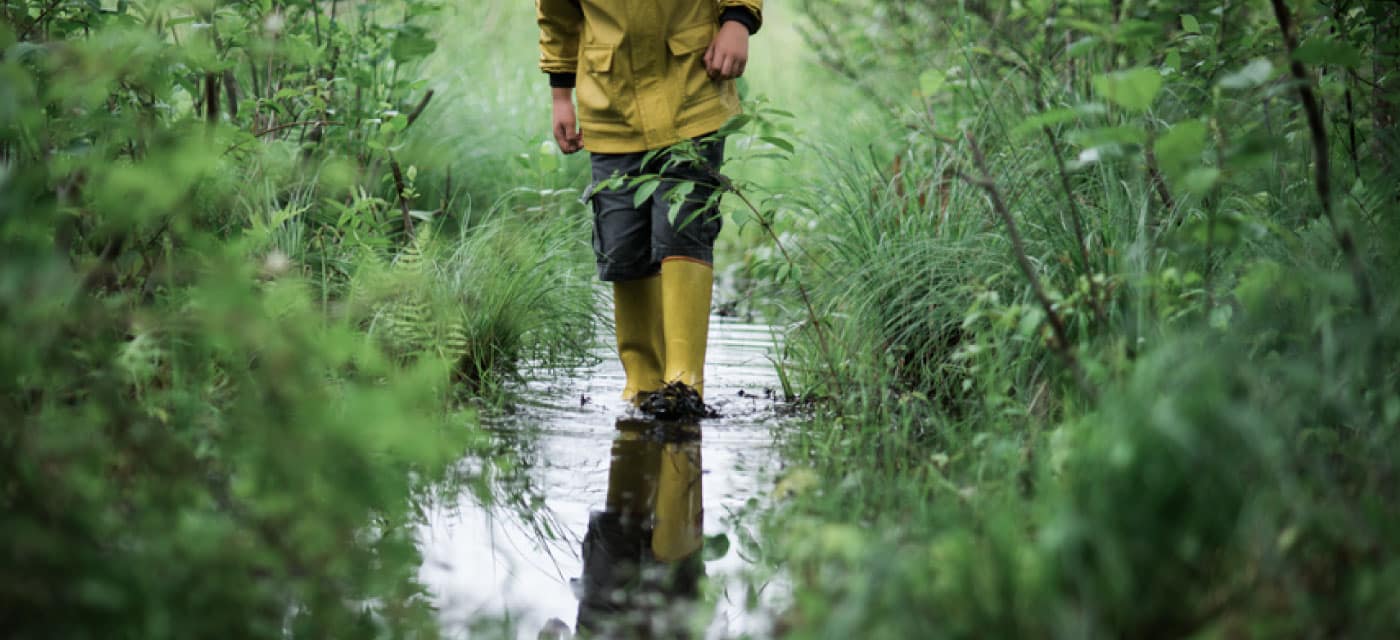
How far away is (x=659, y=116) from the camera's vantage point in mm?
3418

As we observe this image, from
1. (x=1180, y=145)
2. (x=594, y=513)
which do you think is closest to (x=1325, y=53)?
A: (x=1180, y=145)

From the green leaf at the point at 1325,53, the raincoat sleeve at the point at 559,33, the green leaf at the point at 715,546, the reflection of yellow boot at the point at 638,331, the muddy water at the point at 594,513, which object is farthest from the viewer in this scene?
the reflection of yellow boot at the point at 638,331

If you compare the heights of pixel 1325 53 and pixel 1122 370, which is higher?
pixel 1325 53

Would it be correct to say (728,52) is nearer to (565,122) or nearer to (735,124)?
(735,124)

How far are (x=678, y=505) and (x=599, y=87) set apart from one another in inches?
57.2

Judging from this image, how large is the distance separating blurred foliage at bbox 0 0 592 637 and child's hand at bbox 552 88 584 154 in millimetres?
508

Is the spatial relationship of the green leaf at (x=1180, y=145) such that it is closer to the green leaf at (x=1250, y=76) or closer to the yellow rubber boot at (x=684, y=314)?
the green leaf at (x=1250, y=76)

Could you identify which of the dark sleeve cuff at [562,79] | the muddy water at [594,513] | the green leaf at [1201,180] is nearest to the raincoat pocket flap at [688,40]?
the dark sleeve cuff at [562,79]

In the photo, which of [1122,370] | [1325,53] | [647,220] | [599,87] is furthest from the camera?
[647,220]

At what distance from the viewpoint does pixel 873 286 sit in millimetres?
3600

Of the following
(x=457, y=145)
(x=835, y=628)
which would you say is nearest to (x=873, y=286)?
(x=835, y=628)

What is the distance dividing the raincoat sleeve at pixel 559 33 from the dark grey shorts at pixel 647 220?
13.7 inches

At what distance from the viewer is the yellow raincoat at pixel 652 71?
A: 3.38 meters

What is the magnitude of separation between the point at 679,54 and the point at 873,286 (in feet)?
2.99
